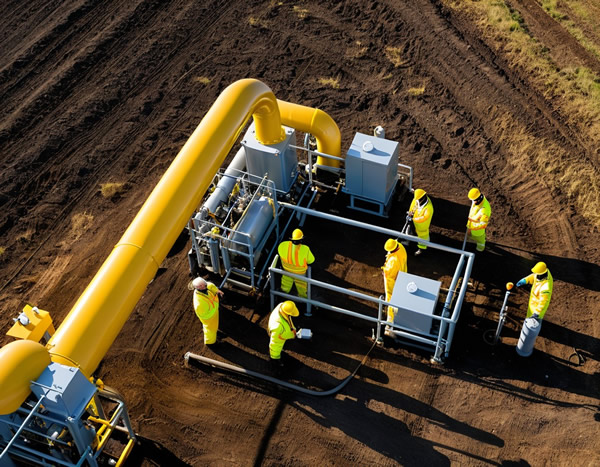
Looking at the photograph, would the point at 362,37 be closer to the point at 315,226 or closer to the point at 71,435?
the point at 315,226

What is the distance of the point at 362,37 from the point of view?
25.6 m

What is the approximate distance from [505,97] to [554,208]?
5376mm

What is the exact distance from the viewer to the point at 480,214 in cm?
1709

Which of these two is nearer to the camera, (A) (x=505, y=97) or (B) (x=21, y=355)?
(B) (x=21, y=355)

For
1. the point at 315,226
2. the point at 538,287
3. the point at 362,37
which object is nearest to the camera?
the point at 538,287

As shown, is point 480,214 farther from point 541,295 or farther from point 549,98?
point 549,98

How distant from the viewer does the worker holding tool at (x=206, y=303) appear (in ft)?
49.2

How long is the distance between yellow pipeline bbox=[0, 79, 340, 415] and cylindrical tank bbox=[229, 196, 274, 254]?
5.51 feet

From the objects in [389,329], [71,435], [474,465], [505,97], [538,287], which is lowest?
[71,435]

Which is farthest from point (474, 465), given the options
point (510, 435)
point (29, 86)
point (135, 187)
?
point (29, 86)

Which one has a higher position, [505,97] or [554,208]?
[505,97]

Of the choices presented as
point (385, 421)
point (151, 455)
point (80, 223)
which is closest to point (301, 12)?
point (80, 223)

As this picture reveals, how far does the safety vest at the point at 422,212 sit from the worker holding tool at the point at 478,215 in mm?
1075

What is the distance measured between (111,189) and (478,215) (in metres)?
11.2
